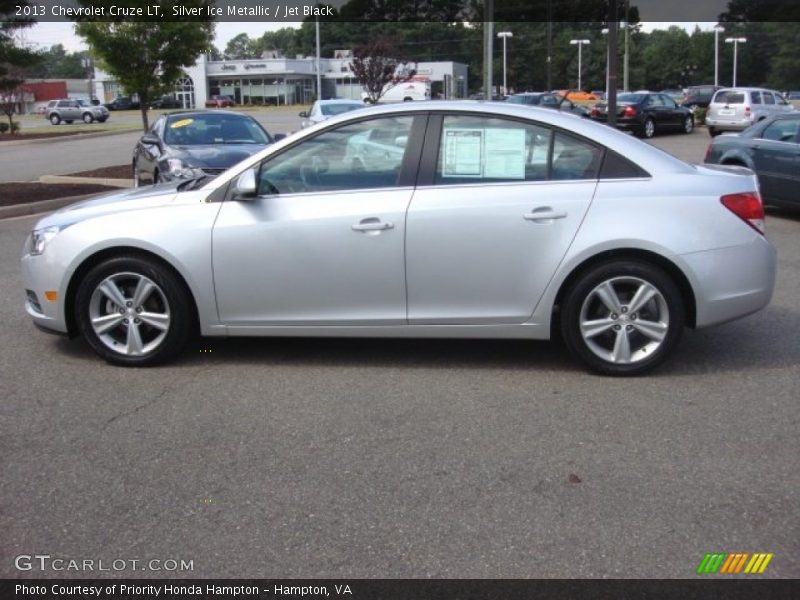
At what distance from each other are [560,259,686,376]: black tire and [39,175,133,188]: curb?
43.9 ft

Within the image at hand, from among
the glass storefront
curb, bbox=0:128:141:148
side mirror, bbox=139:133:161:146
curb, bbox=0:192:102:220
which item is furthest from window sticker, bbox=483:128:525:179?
the glass storefront

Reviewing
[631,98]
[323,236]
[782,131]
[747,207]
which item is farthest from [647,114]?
[323,236]

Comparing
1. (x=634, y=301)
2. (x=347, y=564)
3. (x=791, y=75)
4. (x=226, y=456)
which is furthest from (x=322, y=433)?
(x=791, y=75)

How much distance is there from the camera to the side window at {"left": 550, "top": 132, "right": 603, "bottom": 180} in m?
5.41

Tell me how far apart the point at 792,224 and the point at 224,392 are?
929 cm

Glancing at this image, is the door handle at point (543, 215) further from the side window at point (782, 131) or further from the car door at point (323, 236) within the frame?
the side window at point (782, 131)

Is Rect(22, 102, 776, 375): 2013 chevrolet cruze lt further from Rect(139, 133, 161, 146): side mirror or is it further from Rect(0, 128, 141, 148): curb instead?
Rect(0, 128, 141, 148): curb

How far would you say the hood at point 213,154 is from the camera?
1130cm

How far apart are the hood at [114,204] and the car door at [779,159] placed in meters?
A: 8.56

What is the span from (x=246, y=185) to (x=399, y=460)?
2057 millimetres

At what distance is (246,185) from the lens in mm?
5328

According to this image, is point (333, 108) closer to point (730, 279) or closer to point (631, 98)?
point (631, 98)

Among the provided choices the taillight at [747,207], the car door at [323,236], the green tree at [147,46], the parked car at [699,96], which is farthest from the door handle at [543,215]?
the parked car at [699,96]

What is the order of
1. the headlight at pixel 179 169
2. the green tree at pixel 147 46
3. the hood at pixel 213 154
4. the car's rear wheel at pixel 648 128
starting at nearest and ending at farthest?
the headlight at pixel 179 169, the hood at pixel 213 154, the green tree at pixel 147 46, the car's rear wheel at pixel 648 128
